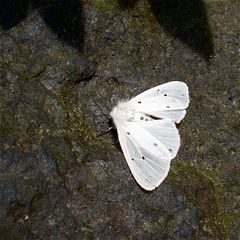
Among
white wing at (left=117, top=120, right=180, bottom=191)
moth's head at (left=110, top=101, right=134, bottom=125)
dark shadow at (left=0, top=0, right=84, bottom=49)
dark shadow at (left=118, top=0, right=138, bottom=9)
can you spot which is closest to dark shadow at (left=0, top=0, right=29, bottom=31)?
dark shadow at (left=0, top=0, right=84, bottom=49)

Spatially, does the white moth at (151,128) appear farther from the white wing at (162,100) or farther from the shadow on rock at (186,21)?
the shadow on rock at (186,21)

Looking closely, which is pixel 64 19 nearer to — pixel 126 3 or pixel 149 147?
pixel 126 3

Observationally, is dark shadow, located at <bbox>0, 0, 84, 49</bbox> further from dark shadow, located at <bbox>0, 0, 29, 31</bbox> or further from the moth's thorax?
the moth's thorax

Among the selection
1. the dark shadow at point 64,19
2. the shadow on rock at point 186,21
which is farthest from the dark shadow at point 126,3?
the dark shadow at point 64,19

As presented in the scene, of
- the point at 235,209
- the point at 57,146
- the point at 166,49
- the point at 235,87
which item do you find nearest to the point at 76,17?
the point at 166,49

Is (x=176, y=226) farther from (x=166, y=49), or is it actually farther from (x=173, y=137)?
(x=166, y=49)
